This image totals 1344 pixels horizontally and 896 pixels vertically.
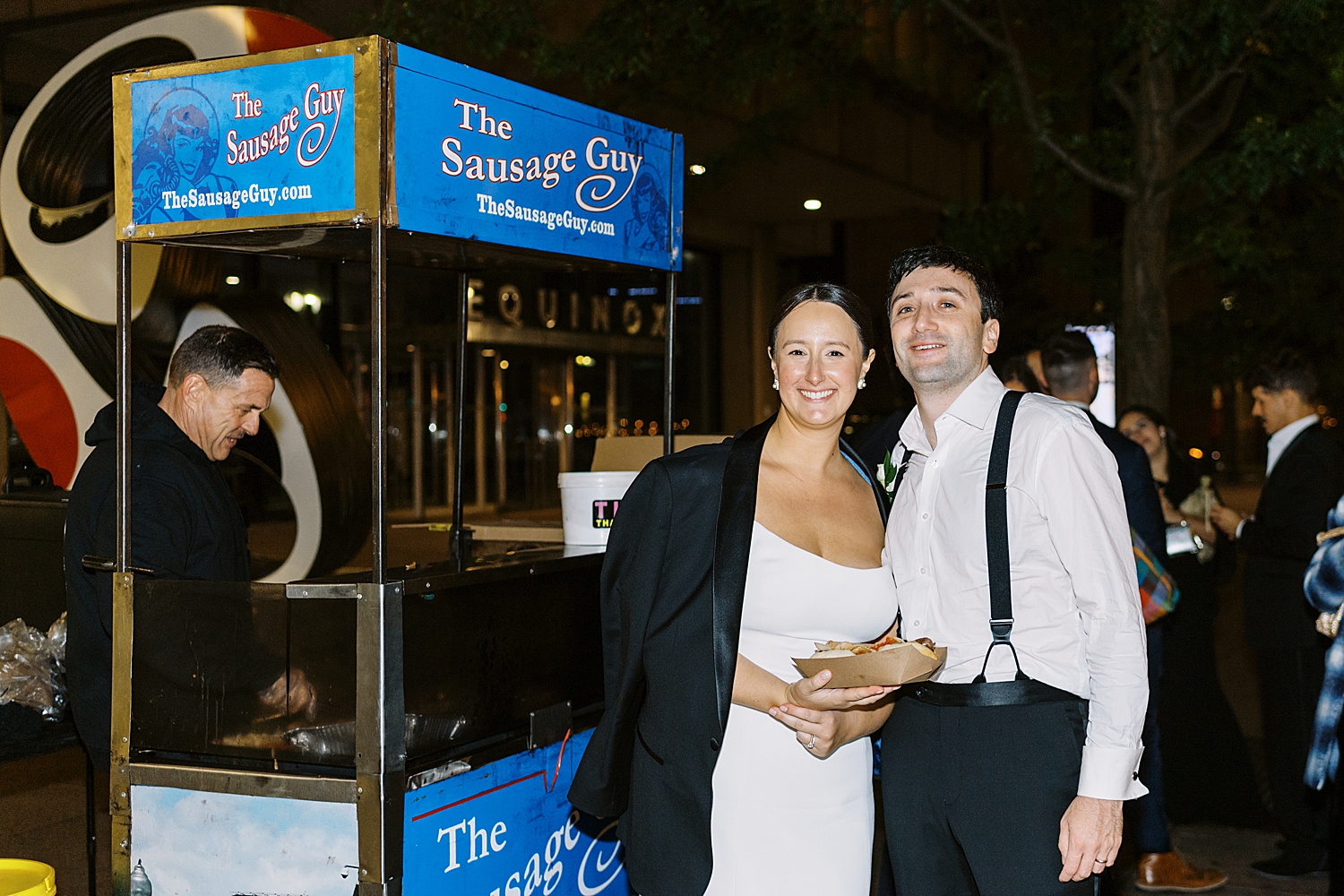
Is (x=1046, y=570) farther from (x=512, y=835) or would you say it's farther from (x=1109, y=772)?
(x=512, y=835)

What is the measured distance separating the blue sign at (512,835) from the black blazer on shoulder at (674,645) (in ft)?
1.32

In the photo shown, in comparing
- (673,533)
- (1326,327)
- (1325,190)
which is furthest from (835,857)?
(1326,327)

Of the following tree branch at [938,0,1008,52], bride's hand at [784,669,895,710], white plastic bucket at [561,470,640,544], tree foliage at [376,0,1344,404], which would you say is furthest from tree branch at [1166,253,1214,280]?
bride's hand at [784,669,895,710]

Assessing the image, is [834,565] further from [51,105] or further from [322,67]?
[51,105]

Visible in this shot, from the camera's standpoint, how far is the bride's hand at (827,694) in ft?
8.48

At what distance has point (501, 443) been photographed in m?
18.3

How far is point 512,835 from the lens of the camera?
3.37m

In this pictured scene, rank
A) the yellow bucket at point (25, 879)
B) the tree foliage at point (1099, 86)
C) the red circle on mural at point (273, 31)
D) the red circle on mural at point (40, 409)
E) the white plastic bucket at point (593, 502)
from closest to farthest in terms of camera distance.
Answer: the yellow bucket at point (25, 879), the white plastic bucket at point (593, 502), the red circle on mural at point (273, 31), the red circle on mural at point (40, 409), the tree foliage at point (1099, 86)

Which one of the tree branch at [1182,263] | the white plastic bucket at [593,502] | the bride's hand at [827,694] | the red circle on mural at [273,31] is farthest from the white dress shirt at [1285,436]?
the red circle on mural at [273,31]

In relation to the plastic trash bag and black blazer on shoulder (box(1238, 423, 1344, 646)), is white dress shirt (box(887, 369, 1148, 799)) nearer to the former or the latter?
the plastic trash bag

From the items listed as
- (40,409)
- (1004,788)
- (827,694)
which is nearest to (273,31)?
(40,409)

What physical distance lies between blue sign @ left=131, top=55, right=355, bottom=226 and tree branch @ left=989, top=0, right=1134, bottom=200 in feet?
21.6

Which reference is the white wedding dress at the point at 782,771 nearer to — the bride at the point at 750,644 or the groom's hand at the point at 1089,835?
the bride at the point at 750,644

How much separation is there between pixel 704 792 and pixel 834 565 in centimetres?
60
